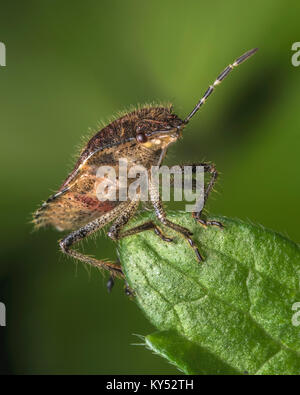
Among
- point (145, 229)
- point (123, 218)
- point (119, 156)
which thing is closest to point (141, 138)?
point (119, 156)

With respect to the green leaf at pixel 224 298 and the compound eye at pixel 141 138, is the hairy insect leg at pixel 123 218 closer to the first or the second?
the compound eye at pixel 141 138

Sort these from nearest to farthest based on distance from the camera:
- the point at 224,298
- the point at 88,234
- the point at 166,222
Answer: the point at 224,298 < the point at 166,222 < the point at 88,234

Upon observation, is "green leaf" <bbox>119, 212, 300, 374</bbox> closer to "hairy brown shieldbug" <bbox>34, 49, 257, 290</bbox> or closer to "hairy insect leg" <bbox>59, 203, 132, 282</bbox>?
"hairy brown shieldbug" <bbox>34, 49, 257, 290</bbox>

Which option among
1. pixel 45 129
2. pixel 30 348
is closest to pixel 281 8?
pixel 45 129

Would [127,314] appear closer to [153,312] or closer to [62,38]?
[153,312]

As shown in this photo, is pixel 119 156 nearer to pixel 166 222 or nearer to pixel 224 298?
pixel 166 222
